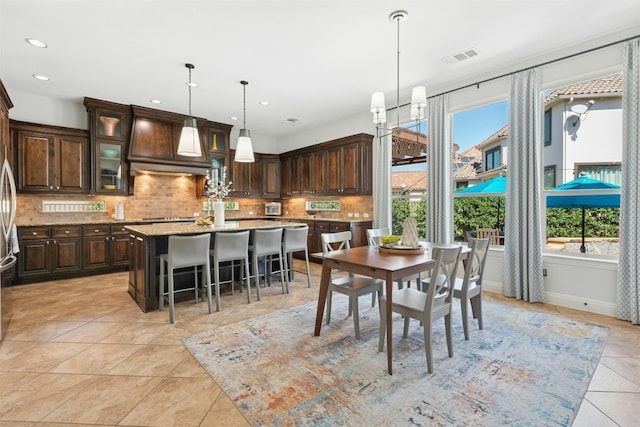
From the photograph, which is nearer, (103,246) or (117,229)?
(103,246)

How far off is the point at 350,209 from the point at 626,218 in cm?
419

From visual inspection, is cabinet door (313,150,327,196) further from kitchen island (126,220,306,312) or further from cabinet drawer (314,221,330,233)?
kitchen island (126,220,306,312)

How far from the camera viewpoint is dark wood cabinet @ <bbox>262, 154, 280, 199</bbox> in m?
7.88

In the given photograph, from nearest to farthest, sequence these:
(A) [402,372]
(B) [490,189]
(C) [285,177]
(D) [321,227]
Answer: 1. (A) [402,372]
2. (B) [490,189]
3. (D) [321,227]
4. (C) [285,177]

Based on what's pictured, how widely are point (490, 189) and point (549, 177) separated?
2.35ft

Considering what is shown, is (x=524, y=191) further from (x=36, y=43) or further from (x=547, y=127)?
(x=36, y=43)

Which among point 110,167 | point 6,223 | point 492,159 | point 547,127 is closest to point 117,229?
point 110,167

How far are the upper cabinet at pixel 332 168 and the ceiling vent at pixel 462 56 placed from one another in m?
2.12

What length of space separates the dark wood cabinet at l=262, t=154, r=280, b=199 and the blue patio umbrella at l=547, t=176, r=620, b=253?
5.85 metres

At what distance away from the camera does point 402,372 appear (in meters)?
2.22

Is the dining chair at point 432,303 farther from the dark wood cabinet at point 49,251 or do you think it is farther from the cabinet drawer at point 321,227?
the dark wood cabinet at point 49,251

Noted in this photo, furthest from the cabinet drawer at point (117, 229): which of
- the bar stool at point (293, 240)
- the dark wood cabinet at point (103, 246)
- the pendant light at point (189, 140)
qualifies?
the bar stool at point (293, 240)

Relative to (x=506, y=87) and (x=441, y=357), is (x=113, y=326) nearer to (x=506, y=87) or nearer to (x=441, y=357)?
(x=441, y=357)

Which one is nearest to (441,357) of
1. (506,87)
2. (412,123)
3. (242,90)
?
(506,87)
